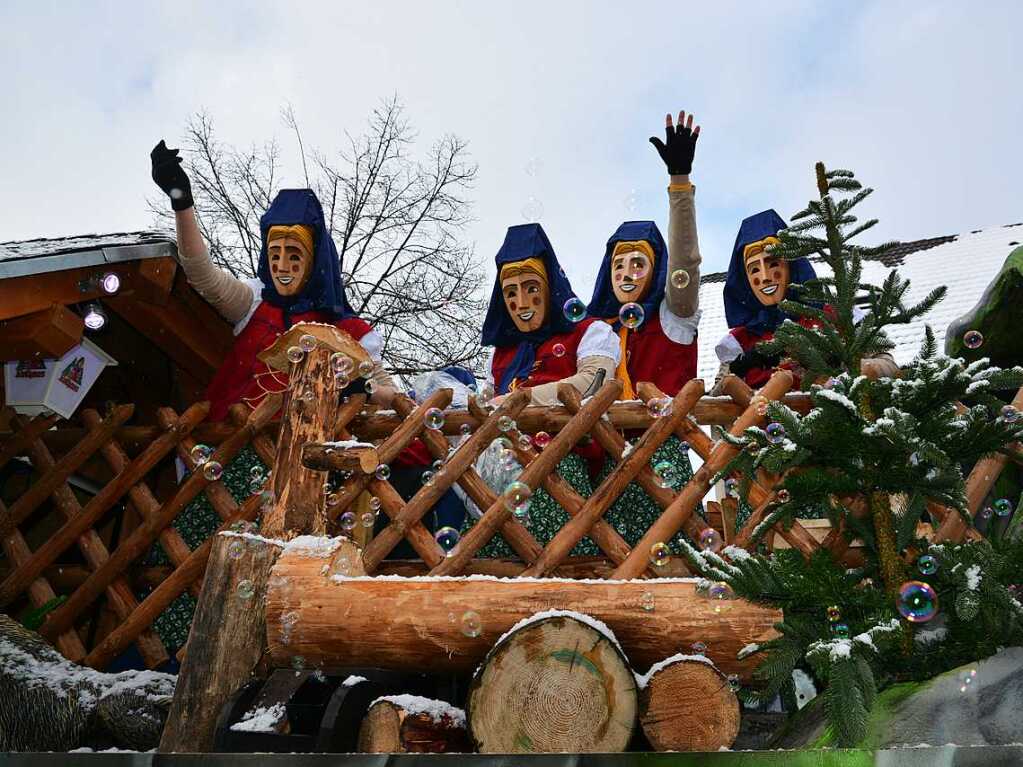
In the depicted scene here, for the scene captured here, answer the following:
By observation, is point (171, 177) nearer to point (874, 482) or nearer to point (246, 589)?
point (246, 589)

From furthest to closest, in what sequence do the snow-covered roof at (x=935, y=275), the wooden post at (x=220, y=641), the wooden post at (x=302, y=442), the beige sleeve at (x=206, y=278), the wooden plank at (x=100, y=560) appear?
the snow-covered roof at (x=935, y=275) < the beige sleeve at (x=206, y=278) < the wooden plank at (x=100, y=560) < the wooden post at (x=302, y=442) < the wooden post at (x=220, y=641)

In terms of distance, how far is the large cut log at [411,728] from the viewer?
2809 millimetres

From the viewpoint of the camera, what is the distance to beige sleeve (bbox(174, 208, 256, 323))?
5.09 m

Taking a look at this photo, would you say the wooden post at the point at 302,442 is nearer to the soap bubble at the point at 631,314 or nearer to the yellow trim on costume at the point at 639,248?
the soap bubble at the point at 631,314

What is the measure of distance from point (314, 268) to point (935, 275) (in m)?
13.2

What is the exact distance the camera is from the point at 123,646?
446cm

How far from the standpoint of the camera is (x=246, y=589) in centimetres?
321

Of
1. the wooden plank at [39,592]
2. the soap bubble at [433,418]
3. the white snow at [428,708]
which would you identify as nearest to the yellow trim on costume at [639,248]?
the soap bubble at [433,418]

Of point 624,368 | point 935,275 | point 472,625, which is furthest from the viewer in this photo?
point 935,275

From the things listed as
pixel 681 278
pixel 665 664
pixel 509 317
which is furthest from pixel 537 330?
pixel 665 664

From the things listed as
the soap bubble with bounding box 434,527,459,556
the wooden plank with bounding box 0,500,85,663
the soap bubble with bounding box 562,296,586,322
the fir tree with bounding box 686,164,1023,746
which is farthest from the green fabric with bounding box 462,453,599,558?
the wooden plank with bounding box 0,500,85,663

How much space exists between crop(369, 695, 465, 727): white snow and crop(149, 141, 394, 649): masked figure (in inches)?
89.4

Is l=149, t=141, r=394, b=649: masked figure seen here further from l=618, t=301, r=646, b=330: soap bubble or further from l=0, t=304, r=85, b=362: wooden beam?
l=618, t=301, r=646, b=330: soap bubble

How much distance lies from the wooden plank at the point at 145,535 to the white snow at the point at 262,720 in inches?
72.2
